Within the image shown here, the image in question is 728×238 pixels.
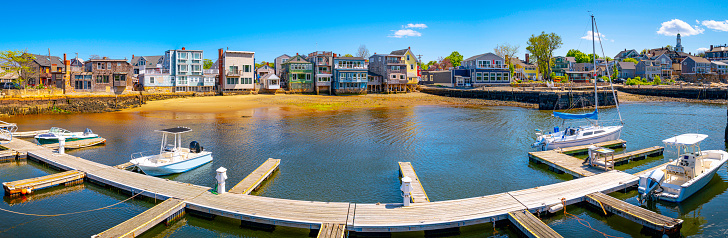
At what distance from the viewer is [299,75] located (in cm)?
8319

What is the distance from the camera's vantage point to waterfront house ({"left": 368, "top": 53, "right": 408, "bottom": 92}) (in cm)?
8594

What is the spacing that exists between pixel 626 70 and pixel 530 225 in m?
122

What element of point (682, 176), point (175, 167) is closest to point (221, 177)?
point (175, 167)

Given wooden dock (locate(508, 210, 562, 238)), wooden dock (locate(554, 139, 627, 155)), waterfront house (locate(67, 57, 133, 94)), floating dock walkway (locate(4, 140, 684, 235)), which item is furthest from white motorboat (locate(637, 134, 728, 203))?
waterfront house (locate(67, 57, 133, 94))

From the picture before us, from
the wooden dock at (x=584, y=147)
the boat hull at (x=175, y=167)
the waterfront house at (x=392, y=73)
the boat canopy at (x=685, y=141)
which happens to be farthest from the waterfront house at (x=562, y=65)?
the boat hull at (x=175, y=167)

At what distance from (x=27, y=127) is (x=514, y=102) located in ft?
224

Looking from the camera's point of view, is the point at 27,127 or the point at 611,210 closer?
the point at 611,210

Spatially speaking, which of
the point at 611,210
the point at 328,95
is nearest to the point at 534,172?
the point at 611,210

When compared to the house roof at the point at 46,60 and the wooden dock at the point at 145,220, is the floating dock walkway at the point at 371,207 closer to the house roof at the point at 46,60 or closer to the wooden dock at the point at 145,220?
the wooden dock at the point at 145,220

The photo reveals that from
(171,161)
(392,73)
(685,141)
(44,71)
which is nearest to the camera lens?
(685,141)

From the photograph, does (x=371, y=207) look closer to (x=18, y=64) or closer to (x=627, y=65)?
(x=18, y=64)

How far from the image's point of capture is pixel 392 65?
85.4 m

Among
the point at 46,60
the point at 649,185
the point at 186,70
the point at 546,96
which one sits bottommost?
the point at 649,185

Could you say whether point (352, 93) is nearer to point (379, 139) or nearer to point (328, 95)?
point (328, 95)
